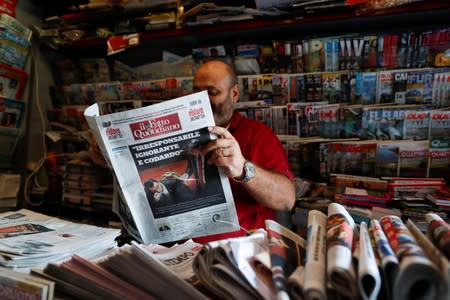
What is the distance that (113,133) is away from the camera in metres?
0.73

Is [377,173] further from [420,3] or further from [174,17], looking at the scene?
[174,17]

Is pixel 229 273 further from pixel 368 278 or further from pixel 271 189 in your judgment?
pixel 271 189

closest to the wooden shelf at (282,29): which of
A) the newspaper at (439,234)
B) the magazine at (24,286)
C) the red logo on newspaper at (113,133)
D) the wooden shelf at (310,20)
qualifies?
the wooden shelf at (310,20)

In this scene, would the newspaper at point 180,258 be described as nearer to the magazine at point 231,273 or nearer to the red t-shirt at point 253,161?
the magazine at point 231,273

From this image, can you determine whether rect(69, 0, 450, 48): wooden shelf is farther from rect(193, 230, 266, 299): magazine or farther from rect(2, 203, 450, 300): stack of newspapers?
rect(193, 230, 266, 299): magazine

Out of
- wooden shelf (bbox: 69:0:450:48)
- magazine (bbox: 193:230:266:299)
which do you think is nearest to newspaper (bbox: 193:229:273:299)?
magazine (bbox: 193:230:266:299)

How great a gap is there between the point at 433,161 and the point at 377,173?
0.20 m

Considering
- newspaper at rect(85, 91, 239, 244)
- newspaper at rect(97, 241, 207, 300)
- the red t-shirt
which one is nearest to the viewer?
newspaper at rect(97, 241, 207, 300)

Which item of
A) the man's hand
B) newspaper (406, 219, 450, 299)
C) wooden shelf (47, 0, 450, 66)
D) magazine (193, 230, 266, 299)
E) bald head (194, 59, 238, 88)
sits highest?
wooden shelf (47, 0, 450, 66)

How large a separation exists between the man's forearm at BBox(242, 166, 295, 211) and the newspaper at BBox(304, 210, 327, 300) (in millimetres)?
388

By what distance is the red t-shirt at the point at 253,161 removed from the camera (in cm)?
108

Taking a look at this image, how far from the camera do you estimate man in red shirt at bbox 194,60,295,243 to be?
0.79 m

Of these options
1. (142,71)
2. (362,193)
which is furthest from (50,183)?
(362,193)

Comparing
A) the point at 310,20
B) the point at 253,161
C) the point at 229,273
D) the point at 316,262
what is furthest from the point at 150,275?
the point at 310,20
